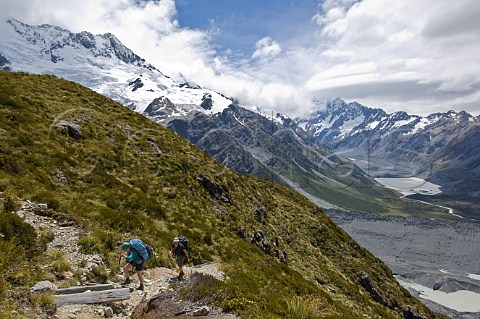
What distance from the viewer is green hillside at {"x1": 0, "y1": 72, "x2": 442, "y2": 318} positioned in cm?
1422

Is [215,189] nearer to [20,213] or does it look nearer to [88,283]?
[20,213]

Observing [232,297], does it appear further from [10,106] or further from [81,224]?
[10,106]

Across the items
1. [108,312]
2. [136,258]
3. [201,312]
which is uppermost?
[136,258]

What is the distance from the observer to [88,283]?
44.8 feet

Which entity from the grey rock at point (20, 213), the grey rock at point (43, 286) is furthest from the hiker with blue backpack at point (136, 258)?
the grey rock at point (20, 213)

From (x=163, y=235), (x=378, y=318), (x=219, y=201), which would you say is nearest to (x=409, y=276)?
(x=378, y=318)

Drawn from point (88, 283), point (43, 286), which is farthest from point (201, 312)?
point (43, 286)

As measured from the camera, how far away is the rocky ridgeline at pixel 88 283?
11.5m

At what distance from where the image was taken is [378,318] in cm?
3859

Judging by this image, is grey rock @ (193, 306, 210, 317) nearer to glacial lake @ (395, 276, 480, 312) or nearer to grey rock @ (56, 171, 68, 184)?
grey rock @ (56, 171, 68, 184)

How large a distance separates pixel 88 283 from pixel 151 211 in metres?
12.7

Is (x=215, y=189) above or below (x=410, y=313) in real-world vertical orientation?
above

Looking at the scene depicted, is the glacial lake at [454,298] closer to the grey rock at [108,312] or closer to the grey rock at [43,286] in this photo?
the grey rock at [108,312]

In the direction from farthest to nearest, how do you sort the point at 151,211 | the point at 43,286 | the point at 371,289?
the point at 371,289 → the point at 151,211 → the point at 43,286
